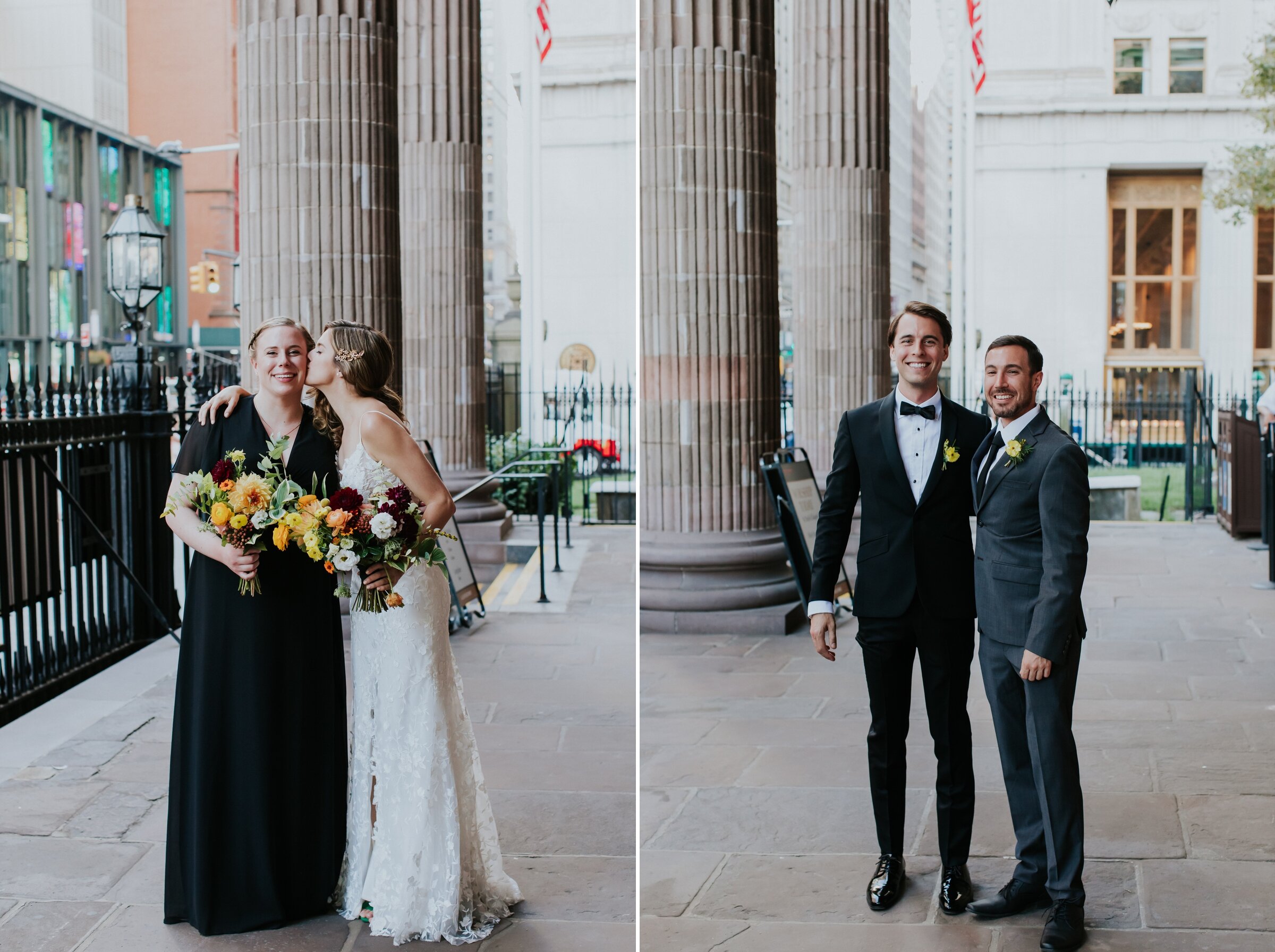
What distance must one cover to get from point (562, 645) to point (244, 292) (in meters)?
3.01

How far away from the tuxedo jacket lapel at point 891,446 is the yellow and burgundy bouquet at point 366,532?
135 centimetres

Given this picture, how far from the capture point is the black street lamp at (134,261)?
35.5 feet

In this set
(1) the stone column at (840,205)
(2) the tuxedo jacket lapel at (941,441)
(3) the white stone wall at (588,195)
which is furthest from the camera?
(3) the white stone wall at (588,195)

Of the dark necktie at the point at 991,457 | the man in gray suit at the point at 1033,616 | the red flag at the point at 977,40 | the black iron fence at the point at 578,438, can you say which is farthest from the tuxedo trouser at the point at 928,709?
the red flag at the point at 977,40

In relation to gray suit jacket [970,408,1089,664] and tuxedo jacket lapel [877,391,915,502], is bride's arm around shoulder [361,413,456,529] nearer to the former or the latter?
tuxedo jacket lapel [877,391,915,502]

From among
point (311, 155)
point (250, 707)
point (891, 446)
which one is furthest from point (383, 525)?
point (311, 155)

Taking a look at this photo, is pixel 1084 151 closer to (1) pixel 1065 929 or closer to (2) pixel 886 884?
(2) pixel 886 884

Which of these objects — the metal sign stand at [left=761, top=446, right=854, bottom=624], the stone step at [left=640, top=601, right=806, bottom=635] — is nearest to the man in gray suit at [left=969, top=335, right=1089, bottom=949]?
the metal sign stand at [left=761, top=446, right=854, bottom=624]

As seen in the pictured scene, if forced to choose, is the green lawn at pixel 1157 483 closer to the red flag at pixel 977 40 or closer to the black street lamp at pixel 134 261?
the red flag at pixel 977 40

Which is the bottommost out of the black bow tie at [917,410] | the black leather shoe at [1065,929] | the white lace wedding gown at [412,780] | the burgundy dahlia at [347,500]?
the black leather shoe at [1065,929]

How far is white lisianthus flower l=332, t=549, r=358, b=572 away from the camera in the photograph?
3.92m

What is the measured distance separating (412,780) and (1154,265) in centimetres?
2482

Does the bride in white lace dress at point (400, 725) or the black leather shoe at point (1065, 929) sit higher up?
the bride in white lace dress at point (400, 725)

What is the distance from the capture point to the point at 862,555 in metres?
4.21
